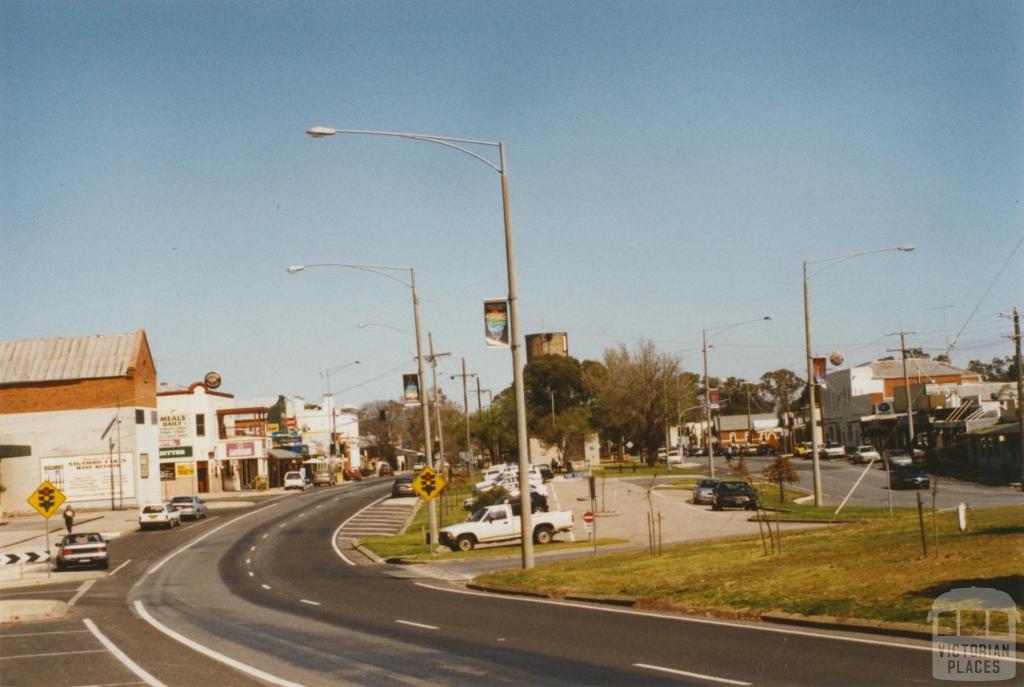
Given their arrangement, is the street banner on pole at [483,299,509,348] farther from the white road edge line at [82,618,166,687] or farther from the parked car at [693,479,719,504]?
the parked car at [693,479,719,504]

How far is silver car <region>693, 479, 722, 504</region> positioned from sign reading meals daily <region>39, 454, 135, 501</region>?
41105 mm

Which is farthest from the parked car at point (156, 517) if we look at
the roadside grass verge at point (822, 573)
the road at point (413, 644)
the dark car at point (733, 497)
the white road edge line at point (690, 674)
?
the white road edge line at point (690, 674)

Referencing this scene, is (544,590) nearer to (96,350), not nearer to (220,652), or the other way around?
(220,652)

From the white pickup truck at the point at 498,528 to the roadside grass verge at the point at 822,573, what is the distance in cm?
1095

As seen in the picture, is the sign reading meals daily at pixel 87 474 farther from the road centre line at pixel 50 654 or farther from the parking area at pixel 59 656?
the road centre line at pixel 50 654

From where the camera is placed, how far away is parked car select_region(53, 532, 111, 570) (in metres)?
40.6

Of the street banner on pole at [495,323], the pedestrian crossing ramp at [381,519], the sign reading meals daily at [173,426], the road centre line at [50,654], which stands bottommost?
the pedestrian crossing ramp at [381,519]

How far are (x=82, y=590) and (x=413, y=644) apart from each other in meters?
20.5

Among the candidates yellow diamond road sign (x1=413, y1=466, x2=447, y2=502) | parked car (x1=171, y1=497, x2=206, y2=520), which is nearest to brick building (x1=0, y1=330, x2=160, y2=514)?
parked car (x1=171, y1=497, x2=206, y2=520)

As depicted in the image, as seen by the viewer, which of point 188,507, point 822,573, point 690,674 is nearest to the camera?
point 690,674

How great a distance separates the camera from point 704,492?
5606 centimetres

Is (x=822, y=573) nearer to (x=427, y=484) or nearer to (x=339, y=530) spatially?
(x=427, y=484)

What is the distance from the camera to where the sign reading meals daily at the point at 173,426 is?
94.8 meters

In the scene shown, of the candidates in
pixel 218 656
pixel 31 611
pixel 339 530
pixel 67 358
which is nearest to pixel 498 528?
pixel 339 530
